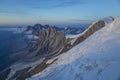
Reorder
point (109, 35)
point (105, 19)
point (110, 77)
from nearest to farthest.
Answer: point (110, 77) → point (109, 35) → point (105, 19)

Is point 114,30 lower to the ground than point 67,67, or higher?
higher

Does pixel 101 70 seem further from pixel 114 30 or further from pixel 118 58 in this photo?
pixel 114 30

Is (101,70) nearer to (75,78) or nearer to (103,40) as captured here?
(75,78)

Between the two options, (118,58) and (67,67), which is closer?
(118,58)

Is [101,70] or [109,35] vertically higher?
[109,35]

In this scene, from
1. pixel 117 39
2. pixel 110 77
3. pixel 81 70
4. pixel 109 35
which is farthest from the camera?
pixel 109 35

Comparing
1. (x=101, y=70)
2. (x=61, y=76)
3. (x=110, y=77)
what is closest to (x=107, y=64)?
(x=101, y=70)

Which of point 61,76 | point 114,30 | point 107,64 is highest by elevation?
point 114,30

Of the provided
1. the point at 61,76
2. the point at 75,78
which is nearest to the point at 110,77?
the point at 75,78

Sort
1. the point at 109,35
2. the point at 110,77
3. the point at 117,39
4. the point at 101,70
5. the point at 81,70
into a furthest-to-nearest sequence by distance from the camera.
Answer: the point at 109,35 < the point at 117,39 < the point at 81,70 < the point at 101,70 < the point at 110,77
